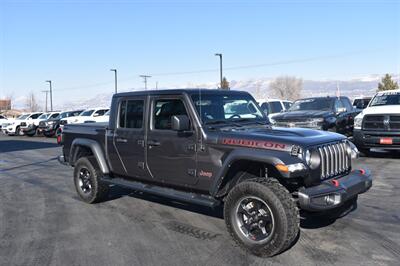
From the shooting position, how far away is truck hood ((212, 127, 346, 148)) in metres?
4.74

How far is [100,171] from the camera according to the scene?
726 cm

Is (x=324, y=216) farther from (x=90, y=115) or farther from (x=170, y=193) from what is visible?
(x=90, y=115)

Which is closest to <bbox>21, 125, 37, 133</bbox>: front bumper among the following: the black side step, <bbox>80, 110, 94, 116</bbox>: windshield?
<bbox>80, 110, 94, 116</bbox>: windshield

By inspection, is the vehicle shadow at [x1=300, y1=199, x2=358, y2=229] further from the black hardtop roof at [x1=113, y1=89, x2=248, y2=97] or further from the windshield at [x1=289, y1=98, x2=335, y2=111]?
the windshield at [x1=289, y1=98, x2=335, y2=111]

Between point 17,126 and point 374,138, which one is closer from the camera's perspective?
point 374,138

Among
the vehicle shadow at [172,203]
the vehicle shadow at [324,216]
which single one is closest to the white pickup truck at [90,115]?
the vehicle shadow at [172,203]

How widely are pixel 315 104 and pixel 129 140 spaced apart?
9802mm

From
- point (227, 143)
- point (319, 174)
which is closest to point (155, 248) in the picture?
point (227, 143)

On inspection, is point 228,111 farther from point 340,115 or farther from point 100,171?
point 340,115

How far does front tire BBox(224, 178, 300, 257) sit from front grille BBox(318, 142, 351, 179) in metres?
0.64

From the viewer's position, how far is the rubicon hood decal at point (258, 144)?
465 centimetres

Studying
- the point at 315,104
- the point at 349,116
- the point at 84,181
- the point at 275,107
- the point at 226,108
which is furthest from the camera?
the point at 275,107

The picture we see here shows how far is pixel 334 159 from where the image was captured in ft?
16.6

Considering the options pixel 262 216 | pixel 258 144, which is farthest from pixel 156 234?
pixel 258 144
